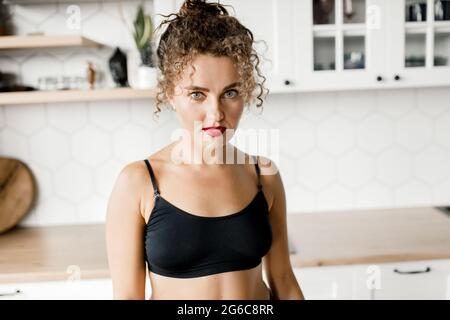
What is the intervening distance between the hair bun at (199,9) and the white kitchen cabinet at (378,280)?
3.22ft

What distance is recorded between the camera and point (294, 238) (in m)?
1.77

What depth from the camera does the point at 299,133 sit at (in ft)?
6.86

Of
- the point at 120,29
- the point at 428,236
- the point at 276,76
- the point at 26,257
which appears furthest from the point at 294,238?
the point at 120,29

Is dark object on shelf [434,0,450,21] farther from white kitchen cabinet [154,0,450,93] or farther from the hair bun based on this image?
the hair bun

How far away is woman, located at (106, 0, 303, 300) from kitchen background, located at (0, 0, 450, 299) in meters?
0.66

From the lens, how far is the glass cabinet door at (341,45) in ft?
5.64

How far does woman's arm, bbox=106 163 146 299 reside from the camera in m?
0.90

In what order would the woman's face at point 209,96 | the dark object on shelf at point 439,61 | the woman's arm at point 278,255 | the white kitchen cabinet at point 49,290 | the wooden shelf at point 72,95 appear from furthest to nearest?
the dark object on shelf at point 439,61, the wooden shelf at point 72,95, the white kitchen cabinet at point 49,290, the woman's arm at point 278,255, the woman's face at point 209,96

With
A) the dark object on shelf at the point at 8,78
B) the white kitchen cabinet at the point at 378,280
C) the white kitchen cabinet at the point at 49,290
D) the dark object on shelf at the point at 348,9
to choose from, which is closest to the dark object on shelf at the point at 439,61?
the dark object on shelf at the point at 348,9

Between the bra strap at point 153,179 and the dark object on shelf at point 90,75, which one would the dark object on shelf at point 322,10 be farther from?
the bra strap at point 153,179

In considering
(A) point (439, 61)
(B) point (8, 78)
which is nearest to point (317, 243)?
(A) point (439, 61)

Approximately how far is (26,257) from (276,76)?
3.71 feet

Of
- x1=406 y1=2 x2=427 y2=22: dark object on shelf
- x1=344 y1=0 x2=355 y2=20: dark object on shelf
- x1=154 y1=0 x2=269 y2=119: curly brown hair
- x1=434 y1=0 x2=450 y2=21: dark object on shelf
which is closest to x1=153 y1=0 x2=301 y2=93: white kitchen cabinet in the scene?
x1=344 y1=0 x2=355 y2=20: dark object on shelf

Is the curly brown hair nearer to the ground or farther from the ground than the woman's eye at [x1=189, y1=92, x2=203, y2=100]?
farther from the ground
